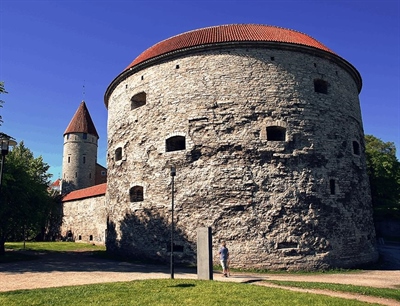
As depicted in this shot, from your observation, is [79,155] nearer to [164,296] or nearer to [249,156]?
[249,156]

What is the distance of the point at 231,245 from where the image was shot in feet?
38.7

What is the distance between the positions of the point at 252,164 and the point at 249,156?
0.31m

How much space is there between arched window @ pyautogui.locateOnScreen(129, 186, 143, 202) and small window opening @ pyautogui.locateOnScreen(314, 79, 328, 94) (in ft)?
28.0

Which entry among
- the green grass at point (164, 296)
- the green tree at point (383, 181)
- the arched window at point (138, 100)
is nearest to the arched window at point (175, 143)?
the arched window at point (138, 100)

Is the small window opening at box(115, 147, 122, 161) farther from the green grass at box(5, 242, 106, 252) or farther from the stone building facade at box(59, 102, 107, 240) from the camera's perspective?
the stone building facade at box(59, 102, 107, 240)

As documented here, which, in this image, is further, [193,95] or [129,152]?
[129,152]

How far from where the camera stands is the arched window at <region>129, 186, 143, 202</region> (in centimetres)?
1433

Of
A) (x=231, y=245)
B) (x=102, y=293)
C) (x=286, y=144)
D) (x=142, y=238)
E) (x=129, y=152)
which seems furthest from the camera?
(x=129, y=152)

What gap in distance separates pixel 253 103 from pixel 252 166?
7.98 ft

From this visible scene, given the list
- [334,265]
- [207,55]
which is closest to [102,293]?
[334,265]

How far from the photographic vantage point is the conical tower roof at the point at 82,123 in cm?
Result: 3388

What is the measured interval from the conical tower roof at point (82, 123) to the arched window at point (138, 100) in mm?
20238

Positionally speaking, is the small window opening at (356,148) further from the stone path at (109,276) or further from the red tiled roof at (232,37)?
the stone path at (109,276)

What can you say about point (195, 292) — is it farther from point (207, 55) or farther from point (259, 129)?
point (207, 55)
